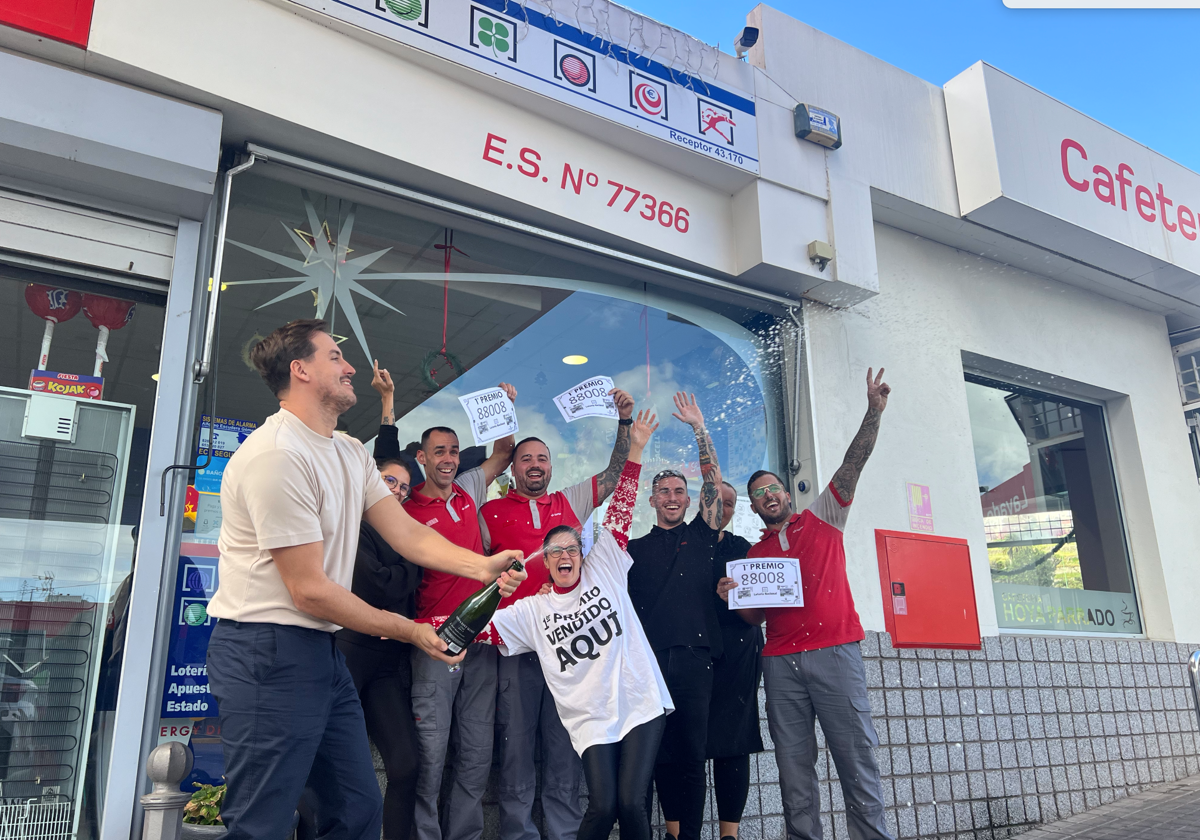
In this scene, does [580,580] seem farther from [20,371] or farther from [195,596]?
[20,371]

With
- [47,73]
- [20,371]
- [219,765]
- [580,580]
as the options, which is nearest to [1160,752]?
[580,580]

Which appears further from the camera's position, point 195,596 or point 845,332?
point 845,332

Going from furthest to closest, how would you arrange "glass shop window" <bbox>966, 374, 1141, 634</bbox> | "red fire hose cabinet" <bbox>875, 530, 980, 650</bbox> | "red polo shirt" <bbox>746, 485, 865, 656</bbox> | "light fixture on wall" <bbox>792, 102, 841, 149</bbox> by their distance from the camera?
"glass shop window" <bbox>966, 374, 1141, 634</bbox> → "light fixture on wall" <bbox>792, 102, 841, 149</bbox> → "red fire hose cabinet" <bbox>875, 530, 980, 650</bbox> → "red polo shirt" <bbox>746, 485, 865, 656</bbox>

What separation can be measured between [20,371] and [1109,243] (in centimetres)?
846

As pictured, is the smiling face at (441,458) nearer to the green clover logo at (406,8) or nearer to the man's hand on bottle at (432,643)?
the man's hand on bottle at (432,643)

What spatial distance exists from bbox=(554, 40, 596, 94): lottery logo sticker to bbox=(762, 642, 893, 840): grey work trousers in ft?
12.2

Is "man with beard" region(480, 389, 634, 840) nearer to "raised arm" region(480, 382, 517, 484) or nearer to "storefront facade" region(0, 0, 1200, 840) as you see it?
"raised arm" region(480, 382, 517, 484)

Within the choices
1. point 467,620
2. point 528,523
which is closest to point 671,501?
point 528,523

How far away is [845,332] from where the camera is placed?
22.4ft

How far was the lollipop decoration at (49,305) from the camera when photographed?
4102 mm

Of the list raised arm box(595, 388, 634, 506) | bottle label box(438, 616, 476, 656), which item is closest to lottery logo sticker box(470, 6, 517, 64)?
raised arm box(595, 388, 634, 506)

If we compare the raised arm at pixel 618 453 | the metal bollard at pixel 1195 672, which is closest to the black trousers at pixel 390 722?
the raised arm at pixel 618 453

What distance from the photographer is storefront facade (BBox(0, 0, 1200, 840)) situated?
4.05 m

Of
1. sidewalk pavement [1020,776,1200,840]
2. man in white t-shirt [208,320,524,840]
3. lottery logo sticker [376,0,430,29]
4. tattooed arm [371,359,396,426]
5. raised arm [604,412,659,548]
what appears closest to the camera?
man in white t-shirt [208,320,524,840]
